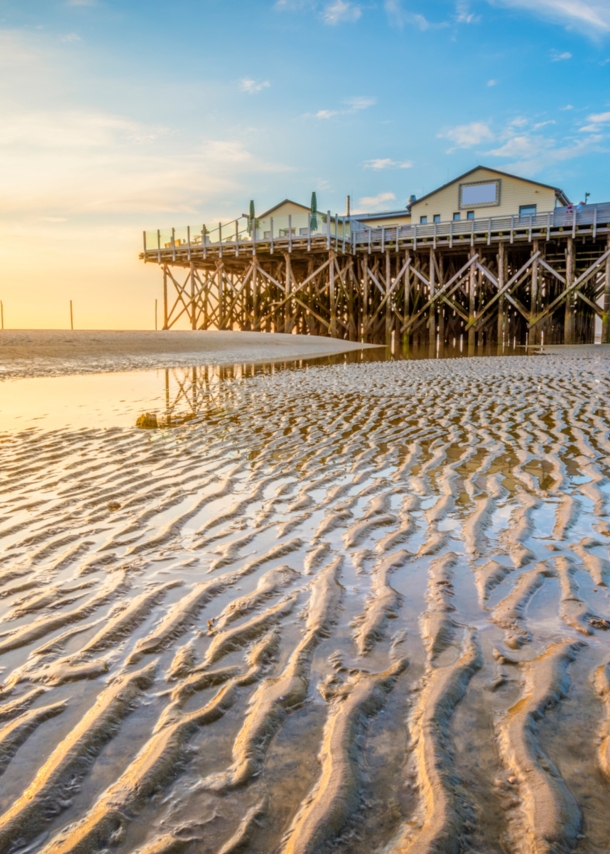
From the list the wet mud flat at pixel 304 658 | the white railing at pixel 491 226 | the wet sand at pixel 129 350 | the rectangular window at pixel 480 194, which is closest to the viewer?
the wet mud flat at pixel 304 658

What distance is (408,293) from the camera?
33031mm

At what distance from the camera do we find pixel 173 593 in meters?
3.18

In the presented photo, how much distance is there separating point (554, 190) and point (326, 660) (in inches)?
1506

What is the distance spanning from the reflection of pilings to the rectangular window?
11.9ft

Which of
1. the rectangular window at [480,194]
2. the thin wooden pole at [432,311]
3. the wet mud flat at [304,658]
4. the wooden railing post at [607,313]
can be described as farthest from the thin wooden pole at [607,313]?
the wet mud flat at [304,658]

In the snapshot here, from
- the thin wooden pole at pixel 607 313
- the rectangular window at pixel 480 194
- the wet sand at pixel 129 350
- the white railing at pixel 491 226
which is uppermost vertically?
the rectangular window at pixel 480 194

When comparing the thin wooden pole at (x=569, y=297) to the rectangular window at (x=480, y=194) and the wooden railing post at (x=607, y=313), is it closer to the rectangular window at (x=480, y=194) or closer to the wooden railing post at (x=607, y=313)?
the wooden railing post at (x=607, y=313)

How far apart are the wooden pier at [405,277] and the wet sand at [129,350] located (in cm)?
770

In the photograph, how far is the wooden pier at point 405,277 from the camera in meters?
29.6

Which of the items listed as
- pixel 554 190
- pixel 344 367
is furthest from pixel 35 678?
pixel 554 190

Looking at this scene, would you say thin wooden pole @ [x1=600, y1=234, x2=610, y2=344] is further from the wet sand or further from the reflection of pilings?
the wet sand

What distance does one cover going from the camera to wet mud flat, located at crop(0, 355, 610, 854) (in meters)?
1.78

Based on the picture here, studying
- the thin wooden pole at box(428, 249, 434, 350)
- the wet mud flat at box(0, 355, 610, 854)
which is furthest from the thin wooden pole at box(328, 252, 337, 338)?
the wet mud flat at box(0, 355, 610, 854)

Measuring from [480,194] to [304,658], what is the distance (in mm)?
38768
